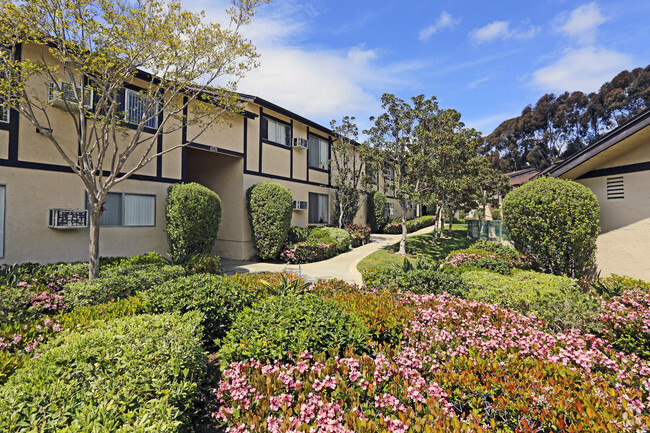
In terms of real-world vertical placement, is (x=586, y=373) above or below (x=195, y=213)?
below

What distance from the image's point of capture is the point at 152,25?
26.2 feet

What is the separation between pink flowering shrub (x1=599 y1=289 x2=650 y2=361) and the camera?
4.21m

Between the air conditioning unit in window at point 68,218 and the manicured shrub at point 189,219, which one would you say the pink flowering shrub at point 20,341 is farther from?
the manicured shrub at point 189,219

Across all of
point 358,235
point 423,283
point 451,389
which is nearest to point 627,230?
point 423,283

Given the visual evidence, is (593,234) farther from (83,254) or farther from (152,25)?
(83,254)

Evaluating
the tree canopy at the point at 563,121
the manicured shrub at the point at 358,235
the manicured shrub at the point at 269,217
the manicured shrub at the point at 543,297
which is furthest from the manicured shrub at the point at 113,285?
the tree canopy at the point at 563,121

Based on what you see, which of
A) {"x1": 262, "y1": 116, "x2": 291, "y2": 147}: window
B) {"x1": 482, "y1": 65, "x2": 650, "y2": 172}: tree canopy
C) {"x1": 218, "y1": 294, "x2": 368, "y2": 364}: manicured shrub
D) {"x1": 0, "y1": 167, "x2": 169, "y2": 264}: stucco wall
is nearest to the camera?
{"x1": 218, "y1": 294, "x2": 368, "y2": 364}: manicured shrub

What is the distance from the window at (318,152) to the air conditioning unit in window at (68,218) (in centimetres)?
1207

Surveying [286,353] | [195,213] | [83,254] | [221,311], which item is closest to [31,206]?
[83,254]

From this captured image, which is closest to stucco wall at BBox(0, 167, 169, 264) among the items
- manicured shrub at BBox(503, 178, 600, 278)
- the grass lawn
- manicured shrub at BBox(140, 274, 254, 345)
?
manicured shrub at BBox(140, 274, 254, 345)

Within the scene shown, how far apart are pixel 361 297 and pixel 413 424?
9.07ft

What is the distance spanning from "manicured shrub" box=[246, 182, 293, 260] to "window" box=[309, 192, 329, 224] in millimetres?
4944

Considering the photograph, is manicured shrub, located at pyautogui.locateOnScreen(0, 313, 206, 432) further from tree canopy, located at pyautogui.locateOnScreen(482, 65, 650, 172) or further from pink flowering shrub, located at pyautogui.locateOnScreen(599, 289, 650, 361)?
tree canopy, located at pyautogui.locateOnScreen(482, 65, 650, 172)

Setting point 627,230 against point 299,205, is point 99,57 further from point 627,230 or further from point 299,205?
point 627,230
